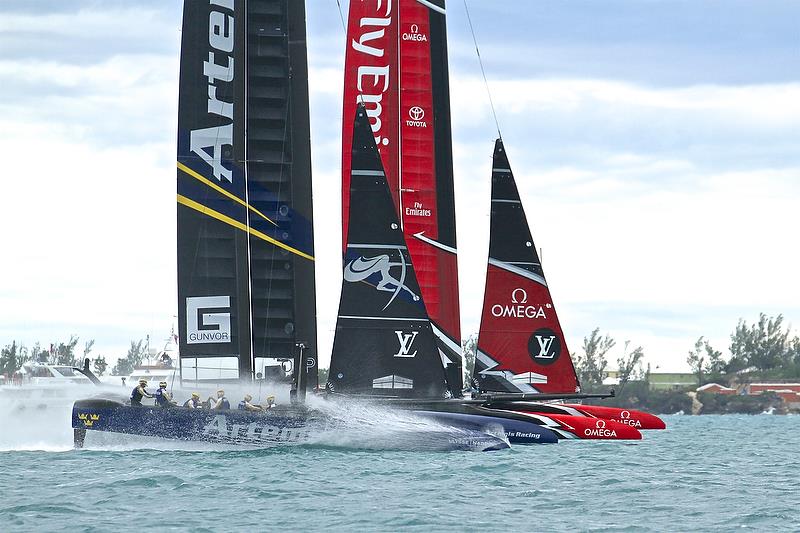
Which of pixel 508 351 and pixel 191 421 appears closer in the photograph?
pixel 191 421

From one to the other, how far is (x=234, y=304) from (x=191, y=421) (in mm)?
3766

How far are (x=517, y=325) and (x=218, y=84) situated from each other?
10443 mm

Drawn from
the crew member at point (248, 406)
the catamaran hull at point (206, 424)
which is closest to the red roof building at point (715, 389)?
the crew member at point (248, 406)

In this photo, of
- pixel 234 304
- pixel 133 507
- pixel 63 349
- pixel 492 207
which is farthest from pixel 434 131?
pixel 63 349

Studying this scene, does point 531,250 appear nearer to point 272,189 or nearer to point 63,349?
point 272,189

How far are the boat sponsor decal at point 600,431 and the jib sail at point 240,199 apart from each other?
22.1 feet

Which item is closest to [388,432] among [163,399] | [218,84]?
[163,399]

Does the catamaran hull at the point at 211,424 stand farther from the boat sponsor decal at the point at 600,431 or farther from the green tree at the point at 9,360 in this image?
the green tree at the point at 9,360

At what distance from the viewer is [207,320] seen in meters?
29.5

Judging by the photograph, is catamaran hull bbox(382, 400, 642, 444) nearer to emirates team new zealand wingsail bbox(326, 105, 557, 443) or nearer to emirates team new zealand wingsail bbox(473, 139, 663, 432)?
emirates team new zealand wingsail bbox(326, 105, 557, 443)

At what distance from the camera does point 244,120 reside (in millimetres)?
30141

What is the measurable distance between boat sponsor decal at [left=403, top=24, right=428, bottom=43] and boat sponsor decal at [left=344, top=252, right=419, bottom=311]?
909cm

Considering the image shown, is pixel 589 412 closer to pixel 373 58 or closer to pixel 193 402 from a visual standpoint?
pixel 373 58

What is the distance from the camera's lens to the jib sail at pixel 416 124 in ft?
113
